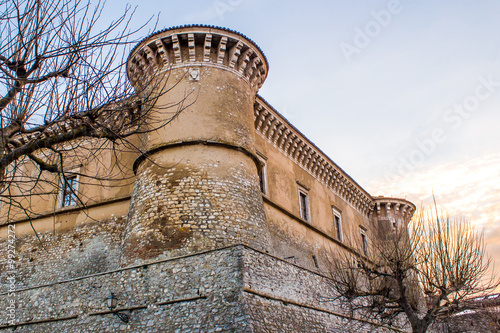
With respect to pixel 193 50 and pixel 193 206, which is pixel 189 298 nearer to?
pixel 193 206

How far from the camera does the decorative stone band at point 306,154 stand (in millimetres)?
18609

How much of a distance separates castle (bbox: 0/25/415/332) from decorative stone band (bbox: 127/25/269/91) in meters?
0.03

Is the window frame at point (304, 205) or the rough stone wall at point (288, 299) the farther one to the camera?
the window frame at point (304, 205)

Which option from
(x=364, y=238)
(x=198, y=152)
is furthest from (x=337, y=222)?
(x=198, y=152)

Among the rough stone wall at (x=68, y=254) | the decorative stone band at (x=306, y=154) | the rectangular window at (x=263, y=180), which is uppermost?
the decorative stone band at (x=306, y=154)

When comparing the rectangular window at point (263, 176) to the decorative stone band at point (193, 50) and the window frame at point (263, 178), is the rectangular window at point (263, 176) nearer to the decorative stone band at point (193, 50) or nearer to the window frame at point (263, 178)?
the window frame at point (263, 178)

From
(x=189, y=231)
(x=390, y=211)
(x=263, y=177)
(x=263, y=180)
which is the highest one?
(x=390, y=211)

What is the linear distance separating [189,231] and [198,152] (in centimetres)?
241

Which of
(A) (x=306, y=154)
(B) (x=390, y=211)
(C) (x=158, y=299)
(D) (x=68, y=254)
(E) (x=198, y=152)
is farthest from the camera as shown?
(B) (x=390, y=211)

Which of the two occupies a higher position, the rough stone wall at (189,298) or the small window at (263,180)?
the small window at (263,180)

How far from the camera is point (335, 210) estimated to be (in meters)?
23.5

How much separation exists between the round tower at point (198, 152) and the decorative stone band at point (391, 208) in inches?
578

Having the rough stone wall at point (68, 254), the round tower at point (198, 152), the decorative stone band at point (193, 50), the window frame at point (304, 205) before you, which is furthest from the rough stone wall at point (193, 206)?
the window frame at point (304, 205)

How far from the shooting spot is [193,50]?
14.9m
